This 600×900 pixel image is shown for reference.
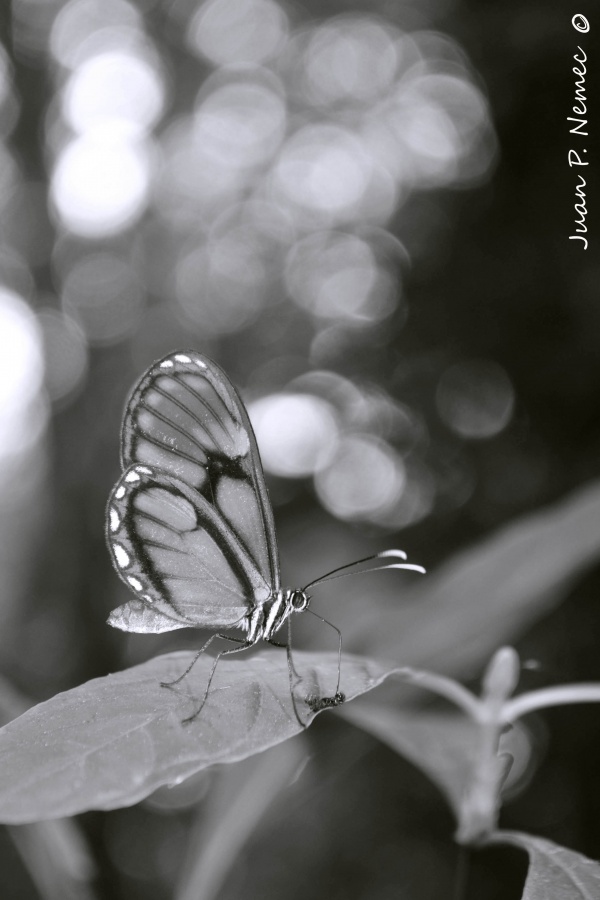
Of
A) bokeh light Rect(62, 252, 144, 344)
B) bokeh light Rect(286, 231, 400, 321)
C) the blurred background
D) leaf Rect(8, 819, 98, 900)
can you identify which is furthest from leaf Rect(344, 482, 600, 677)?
bokeh light Rect(62, 252, 144, 344)

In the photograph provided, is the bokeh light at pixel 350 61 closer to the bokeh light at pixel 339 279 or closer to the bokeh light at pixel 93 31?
the bokeh light at pixel 339 279

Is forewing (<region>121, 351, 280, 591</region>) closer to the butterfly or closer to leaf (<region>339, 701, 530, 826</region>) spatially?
the butterfly

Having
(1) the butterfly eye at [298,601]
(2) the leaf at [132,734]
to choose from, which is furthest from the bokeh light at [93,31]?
(2) the leaf at [132,734]

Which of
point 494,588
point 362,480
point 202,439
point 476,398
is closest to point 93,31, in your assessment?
point 362,480

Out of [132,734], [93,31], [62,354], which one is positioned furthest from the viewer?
[93,31]

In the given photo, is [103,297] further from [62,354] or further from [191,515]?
[191,515]

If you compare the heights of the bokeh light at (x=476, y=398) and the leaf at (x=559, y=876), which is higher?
the leaf at (x=559, y=876)
